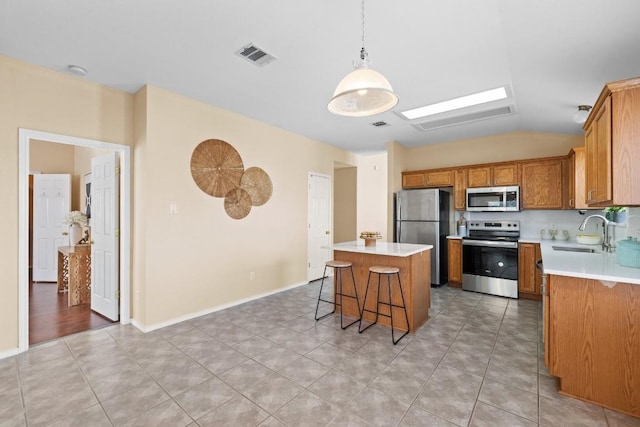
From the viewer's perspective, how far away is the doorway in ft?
8.98

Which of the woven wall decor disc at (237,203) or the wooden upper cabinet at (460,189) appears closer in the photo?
the woven wall decor disc at (237,203)

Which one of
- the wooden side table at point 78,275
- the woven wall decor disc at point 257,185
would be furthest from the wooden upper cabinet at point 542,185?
the wooden side table at point 78,275

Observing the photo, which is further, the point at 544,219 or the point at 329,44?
the point at 544,219

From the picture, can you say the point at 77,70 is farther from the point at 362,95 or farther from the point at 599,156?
the point at 599,156

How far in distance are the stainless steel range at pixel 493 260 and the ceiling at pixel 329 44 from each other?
203cm

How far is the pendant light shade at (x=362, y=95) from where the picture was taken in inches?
69.9

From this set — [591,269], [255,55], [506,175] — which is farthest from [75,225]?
[506,175]

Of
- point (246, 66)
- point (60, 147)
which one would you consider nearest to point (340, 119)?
point (246, 66)

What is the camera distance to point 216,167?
388 cm

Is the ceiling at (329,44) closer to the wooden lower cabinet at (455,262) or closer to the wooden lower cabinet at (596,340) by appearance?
the wooden lower cabinet at (596,340)

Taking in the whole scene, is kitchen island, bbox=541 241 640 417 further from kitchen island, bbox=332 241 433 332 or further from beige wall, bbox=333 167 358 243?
beige wall, bbox=333 167 358 243

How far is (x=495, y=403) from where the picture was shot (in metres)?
2.01

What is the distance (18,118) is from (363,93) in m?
3.22

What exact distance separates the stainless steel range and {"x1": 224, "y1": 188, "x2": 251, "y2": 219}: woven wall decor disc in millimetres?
3617
